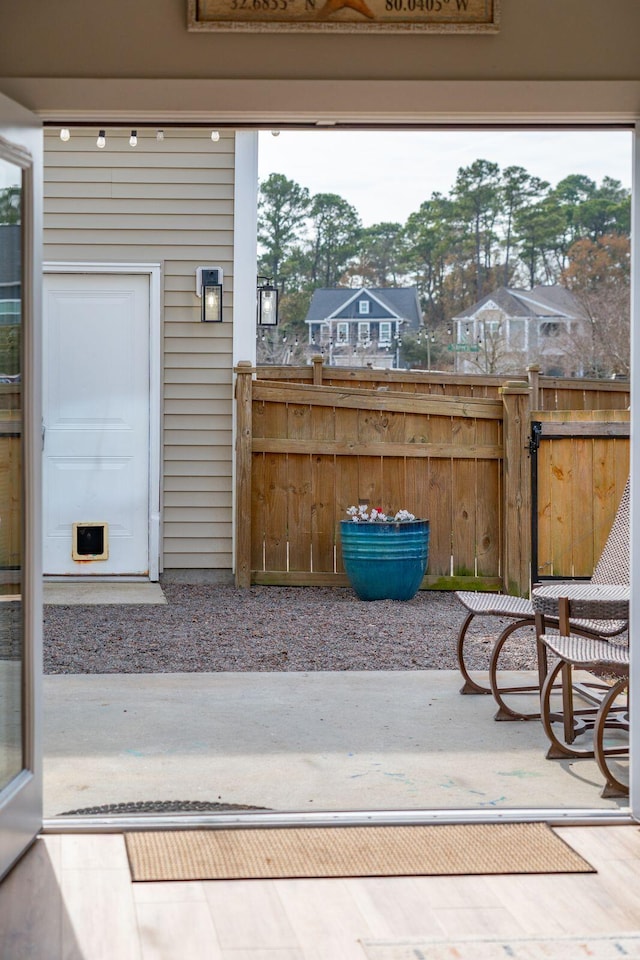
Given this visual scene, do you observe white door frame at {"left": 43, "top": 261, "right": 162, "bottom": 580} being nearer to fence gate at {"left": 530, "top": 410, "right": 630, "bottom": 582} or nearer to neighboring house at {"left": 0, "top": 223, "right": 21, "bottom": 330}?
fence gate at {"left": 530, "top": 410, "right": 630, "bottom": 582}

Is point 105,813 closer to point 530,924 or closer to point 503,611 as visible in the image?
point 530,924

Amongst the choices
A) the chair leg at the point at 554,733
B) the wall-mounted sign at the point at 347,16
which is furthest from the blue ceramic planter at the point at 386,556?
the wall-mounted sign at the point at 347,16

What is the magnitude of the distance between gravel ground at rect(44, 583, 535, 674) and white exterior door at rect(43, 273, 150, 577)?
70cm

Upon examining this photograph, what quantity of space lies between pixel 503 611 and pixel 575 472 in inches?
116

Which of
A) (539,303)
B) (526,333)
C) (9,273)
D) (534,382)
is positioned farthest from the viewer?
(539,303)

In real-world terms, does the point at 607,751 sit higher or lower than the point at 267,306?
lower

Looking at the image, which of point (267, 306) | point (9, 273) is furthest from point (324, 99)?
point (267, 306)

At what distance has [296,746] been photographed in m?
3.88

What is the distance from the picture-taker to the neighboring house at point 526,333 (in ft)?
58.1

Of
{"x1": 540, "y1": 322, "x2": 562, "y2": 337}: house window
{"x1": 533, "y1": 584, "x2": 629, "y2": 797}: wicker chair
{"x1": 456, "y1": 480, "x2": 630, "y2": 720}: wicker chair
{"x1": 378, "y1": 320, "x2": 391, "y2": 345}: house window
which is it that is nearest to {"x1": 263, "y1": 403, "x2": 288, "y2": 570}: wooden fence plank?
{"x1": 456, "y1": 480, "x2": 630, "y2": 720}: wicker chair

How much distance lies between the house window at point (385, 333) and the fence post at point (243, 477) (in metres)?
12.1

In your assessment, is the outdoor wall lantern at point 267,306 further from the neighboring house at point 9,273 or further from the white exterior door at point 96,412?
the neighboring house at point 9,273

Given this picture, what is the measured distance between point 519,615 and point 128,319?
12.7 ft

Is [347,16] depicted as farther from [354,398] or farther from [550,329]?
[550,329]
